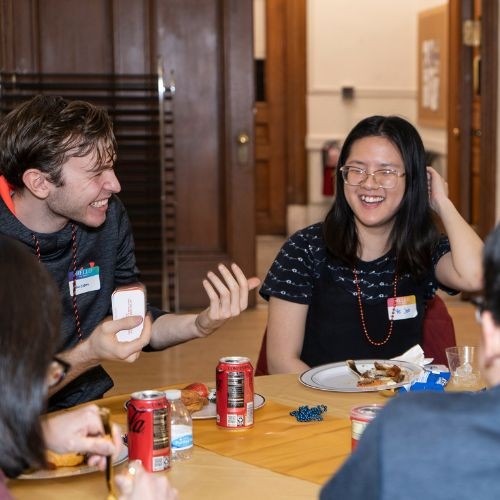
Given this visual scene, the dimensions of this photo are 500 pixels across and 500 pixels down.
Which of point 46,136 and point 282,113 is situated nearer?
point 46,136

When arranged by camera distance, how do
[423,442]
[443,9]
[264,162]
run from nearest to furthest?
[423,442]
[443,9]
[264,162]

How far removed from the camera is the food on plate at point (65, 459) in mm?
1914

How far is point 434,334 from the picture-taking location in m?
3.13

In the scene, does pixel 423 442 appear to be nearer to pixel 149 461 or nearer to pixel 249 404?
pixel 149 461

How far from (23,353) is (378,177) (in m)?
1.86

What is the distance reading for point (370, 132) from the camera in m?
3.09

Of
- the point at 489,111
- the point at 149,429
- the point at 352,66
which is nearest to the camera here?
the point at 149,429

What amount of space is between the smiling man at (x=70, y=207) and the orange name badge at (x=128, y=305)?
0.41 m

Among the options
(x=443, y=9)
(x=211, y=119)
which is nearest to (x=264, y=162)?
(x=443, y=9)

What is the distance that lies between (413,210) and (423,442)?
194cm

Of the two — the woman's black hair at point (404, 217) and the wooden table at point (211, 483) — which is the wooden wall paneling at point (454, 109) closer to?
the woman's black hair at point (404, 217)

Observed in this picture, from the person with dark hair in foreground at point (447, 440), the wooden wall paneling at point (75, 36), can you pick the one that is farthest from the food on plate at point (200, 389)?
the wooden wall paneling at point (75, 36)

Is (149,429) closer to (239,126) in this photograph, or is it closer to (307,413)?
(307,413)

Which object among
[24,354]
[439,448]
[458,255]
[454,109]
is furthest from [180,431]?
[454,109]
